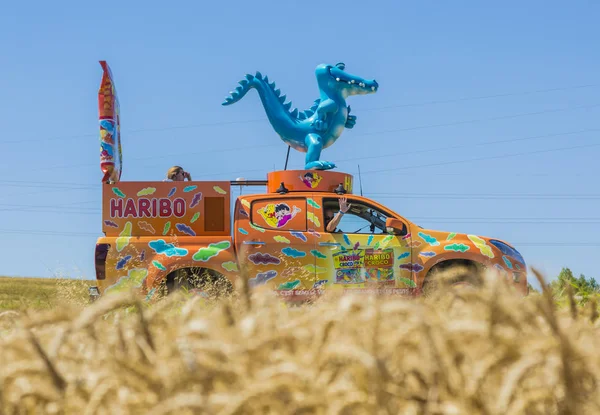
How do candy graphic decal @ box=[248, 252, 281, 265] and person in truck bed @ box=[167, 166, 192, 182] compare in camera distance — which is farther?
person in truck bed @ box=[167, 166, 192, 182]

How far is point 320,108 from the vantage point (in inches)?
521

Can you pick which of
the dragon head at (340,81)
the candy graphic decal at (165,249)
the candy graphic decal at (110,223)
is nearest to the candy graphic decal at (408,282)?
the candy graphic decal at (165,249)

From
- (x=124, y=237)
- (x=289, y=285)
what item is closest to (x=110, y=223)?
(x=124, y=237)

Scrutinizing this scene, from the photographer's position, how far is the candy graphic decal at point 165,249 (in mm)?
9172

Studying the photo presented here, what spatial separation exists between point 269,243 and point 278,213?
42 centimetres

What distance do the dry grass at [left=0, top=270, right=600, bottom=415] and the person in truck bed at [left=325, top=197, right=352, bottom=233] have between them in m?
8.03

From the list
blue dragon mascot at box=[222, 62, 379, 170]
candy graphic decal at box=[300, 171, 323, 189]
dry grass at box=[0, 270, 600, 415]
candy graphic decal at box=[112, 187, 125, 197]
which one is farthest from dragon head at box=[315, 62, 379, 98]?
dry grass at box=[0, 270, 600, 415]

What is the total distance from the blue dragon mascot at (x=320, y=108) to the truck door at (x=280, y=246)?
3.64 metres

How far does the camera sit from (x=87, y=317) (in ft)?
4.14

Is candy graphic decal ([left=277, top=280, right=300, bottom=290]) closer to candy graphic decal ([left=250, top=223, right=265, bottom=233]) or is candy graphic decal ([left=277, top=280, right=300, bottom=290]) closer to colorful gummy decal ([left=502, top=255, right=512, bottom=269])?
candy graphic decal ([left=250, top=223, right=265, bottom=233])

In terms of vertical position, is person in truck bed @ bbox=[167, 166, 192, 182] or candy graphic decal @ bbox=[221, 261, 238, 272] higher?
person in truck bed @ bbox=[167, 166, 192, 182]

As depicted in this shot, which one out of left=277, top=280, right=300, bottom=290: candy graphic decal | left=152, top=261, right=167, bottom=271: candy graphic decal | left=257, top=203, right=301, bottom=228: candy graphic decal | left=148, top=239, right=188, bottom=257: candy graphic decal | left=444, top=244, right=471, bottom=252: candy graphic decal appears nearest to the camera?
left=152, top=261, right=167, bottom=271: candy graphic decal

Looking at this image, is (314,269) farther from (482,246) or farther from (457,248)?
(482,246)

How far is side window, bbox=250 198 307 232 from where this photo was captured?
9.48 metres
